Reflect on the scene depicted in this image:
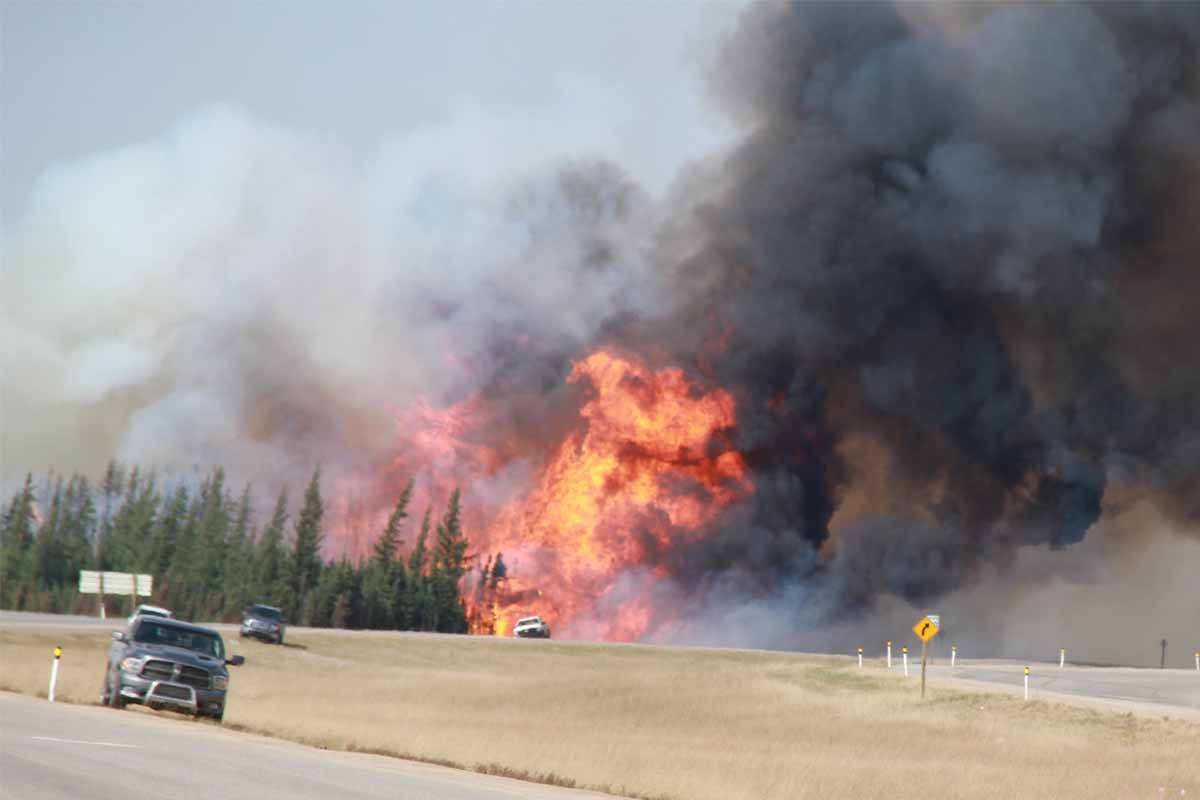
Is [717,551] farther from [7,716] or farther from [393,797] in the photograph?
[393,797]

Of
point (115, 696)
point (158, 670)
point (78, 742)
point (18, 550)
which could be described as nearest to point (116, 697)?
point (115, 696)

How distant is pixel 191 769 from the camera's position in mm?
17906

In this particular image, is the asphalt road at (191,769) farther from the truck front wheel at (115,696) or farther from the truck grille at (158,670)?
the truck front wheel at (115,696)

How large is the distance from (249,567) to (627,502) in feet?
107

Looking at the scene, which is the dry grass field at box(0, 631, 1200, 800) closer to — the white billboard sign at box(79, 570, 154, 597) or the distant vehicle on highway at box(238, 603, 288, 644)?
the distant vehicle on highway at box(238, 603, 288, 644)

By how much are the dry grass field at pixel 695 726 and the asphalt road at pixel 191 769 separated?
2.25 metres

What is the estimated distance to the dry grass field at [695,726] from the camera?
25828 mm

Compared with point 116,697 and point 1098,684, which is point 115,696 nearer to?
point 116,697

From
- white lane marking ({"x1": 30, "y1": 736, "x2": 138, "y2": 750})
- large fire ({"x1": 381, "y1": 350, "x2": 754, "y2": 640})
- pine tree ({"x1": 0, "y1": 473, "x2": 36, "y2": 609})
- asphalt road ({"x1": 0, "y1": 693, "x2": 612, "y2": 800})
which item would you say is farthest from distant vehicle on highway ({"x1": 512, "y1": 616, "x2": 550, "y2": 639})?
white lane marking ({"x1": 30, "y1": 736, "x2": 138, "y2": 750})

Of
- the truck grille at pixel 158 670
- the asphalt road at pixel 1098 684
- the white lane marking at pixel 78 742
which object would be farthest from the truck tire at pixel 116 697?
the asphalt road at pixel 1098 684

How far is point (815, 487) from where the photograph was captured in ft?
356

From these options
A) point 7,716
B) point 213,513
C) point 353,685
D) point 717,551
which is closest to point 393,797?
point 7,716

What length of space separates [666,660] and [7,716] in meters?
54.0

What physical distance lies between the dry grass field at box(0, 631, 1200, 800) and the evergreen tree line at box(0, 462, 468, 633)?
143 ft
